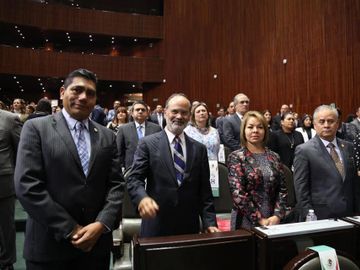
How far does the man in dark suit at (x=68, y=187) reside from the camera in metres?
1.42

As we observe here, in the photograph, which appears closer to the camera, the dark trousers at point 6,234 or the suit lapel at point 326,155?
the suit lapel at point 326,155

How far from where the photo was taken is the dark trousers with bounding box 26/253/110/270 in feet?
4.77

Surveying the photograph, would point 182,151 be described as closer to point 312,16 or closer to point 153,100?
point 312,16

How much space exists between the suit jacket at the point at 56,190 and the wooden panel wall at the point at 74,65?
13028 mm

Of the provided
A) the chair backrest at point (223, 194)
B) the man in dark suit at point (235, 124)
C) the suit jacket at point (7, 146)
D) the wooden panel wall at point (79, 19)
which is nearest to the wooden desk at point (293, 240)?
the chair backrest at point (223, 194)

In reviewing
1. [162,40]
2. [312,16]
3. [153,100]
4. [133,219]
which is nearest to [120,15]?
[162,40]

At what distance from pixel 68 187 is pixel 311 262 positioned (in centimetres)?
105

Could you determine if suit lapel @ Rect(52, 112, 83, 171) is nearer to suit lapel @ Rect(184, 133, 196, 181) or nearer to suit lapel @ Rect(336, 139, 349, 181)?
suit lapel @ Rect(184, 133, 196, 181)

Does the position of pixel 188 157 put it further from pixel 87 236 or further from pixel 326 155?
pixel 326 155

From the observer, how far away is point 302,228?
1202 millimetres

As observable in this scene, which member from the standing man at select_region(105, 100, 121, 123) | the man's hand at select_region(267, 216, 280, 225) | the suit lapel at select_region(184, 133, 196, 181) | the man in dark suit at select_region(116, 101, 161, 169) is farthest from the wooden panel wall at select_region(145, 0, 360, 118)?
the suit lapel at select_region(184, 133, 196, 181)

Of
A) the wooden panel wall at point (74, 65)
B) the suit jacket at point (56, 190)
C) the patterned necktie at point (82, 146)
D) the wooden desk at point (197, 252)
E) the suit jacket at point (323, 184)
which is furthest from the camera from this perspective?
the wooden panel wall at point (74, 65)

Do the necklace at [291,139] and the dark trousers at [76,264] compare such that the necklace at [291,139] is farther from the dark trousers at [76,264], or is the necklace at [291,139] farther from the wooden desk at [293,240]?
the dark trousers at [76,264]

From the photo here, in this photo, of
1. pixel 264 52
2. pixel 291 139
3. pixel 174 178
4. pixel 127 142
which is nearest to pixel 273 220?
pixel 174 178
